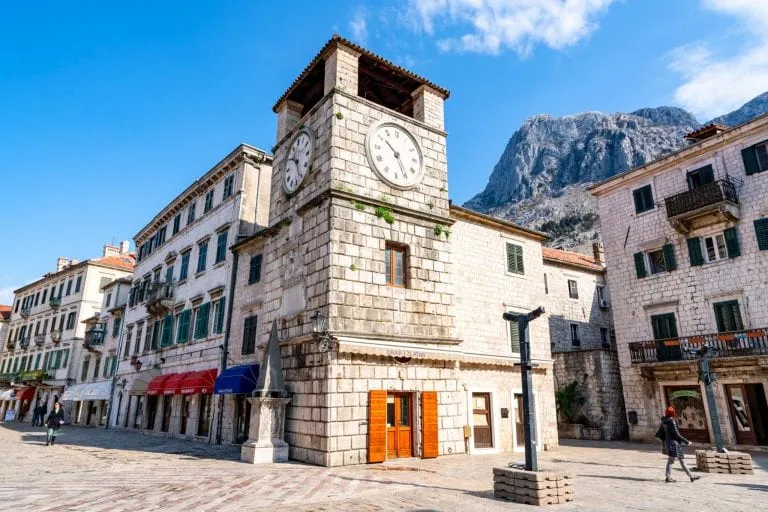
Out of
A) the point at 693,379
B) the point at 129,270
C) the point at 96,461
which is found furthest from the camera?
the point at 129,270

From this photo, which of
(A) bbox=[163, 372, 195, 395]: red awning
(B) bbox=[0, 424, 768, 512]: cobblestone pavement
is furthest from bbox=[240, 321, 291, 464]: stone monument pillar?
(A) bbox=[163, 372, 195, 395]: red awning

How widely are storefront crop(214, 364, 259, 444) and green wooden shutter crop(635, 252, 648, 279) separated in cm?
1891

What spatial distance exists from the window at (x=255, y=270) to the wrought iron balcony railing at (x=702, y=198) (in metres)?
18.9

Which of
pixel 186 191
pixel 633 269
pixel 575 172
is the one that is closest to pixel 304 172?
pixel 186 191

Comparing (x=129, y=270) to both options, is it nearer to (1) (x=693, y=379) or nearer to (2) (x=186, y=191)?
(2) (x=186, y=191)

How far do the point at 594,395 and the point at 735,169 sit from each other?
1248 cm

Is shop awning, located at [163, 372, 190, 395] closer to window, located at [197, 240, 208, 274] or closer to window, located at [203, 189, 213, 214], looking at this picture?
window, located at [197, 240, 208, 274]

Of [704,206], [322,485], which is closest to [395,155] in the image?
[322,485]

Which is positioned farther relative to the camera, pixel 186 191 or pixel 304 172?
pixel 186 191

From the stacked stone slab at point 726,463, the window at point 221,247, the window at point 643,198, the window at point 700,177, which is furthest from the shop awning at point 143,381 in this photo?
the window at point 700,177

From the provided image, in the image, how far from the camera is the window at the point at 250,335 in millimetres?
18047

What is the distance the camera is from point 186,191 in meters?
26.9

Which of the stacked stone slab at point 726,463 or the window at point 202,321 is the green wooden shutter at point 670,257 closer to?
the stacked stone slab at point 726,463

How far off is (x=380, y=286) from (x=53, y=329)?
133ft
